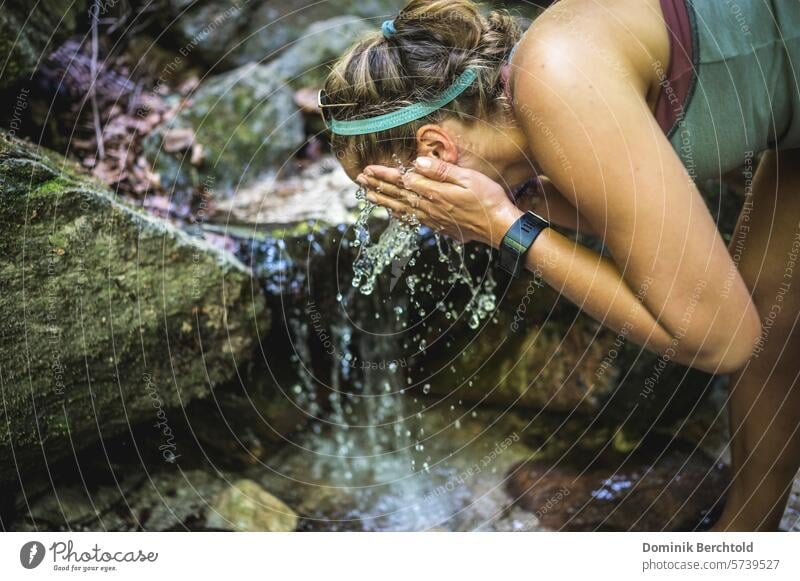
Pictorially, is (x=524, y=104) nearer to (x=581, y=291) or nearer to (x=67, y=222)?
(x=581, y=291)

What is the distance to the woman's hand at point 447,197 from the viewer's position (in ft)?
3.45

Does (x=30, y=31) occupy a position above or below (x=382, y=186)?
above

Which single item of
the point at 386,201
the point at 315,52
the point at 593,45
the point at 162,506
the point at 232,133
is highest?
the point at 593,45

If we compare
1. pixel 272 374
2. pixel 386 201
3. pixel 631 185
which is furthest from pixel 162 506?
pixel 631 185

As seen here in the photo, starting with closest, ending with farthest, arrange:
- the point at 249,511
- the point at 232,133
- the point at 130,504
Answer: the point at 130,504
the point at 249,511
the point at 232,133

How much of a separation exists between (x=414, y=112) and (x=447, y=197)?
136mm

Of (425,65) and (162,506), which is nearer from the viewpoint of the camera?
(425,65)

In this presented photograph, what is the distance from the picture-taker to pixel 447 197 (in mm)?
1084

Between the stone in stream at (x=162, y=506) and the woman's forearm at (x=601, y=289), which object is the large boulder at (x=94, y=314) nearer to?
the stone in stream at (x=162, y=506)

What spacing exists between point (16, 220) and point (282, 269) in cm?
62

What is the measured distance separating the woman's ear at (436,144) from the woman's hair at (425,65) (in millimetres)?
12

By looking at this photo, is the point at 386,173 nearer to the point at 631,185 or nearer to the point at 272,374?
the point at 631,185

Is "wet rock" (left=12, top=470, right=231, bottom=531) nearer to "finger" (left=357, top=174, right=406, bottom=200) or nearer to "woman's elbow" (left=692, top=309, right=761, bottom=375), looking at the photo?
"finger" (left=357, top=174, right=406, bottom=200)
